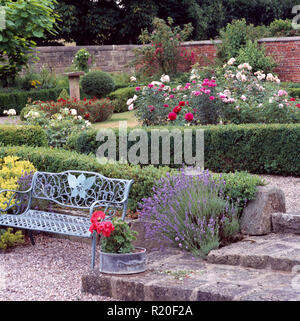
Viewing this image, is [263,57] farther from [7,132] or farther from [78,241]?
[78,241]

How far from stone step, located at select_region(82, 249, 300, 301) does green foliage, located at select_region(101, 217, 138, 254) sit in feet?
0.62

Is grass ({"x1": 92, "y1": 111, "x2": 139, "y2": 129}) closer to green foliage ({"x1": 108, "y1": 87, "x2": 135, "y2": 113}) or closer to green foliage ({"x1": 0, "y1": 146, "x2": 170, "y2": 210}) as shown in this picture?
green foliage ({"x1": 108, "y1": 87, "x2": 135, "y2": 113})

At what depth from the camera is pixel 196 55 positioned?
17234mm

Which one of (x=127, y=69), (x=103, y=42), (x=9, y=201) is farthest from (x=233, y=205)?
(x=103, y=42)

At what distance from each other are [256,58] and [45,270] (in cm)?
1163

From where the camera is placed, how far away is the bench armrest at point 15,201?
494 cm

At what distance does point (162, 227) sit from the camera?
4191 mm

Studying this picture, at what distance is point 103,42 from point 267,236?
74.2ft

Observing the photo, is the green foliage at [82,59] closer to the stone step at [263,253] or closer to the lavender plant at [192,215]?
the lavender plant at [192,215]

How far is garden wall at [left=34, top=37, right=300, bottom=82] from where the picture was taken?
1493cm

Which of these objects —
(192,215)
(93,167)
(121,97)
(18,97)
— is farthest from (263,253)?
(18,97)

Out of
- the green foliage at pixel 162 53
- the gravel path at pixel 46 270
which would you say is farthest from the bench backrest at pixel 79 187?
the green foliage at pixel 162 53

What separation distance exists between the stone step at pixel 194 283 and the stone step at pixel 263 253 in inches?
2.2

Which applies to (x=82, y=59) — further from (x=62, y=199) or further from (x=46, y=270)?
(x=46, y=270)
